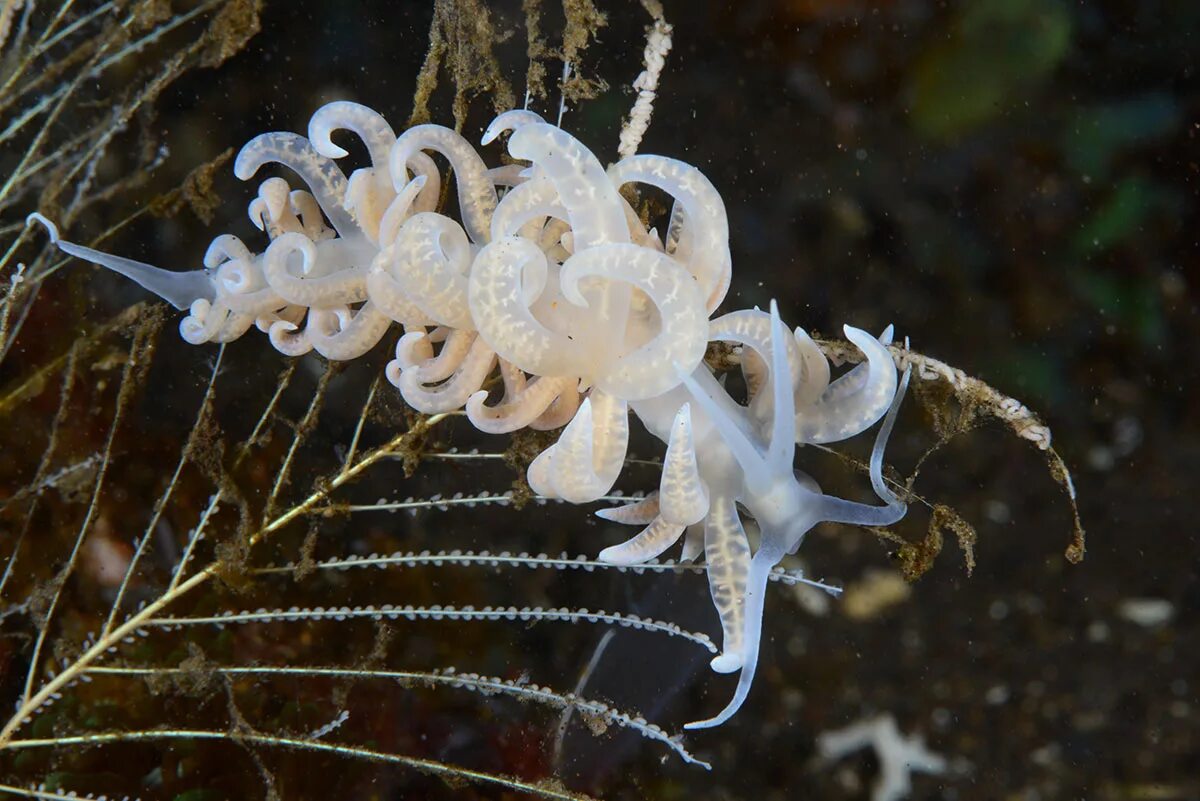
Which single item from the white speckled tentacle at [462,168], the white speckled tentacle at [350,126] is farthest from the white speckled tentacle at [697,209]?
the white speckled tentacle at [350,126]

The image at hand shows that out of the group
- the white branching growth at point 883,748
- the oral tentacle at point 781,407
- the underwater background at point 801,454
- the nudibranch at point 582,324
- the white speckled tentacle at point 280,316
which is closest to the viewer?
the oral tentacle at point 781,407

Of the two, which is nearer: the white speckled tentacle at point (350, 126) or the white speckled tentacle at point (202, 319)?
the white speckled tentacle at point (350, 126)

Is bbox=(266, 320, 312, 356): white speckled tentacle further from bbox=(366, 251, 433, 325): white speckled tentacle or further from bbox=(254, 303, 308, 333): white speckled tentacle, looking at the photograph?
bbox=(366, 251, 433, 325): white speckled tentacle

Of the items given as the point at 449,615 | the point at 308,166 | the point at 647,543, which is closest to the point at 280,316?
the point at 308,166

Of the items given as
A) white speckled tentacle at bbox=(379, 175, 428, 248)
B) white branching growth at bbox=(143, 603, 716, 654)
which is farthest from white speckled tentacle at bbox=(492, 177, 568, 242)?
white branching growth at bbox=(143, 603, 716, 654)

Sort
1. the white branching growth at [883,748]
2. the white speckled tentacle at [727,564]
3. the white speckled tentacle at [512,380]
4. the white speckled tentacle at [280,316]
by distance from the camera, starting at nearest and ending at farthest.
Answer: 1. the white speckled tentacle at [727,564]
2. the white speckled tentacle at [512,380]
3. the white speckled tentacle at [280,316]
4. the white branching growth at [883,748]

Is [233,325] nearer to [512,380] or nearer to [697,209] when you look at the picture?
[512,380]

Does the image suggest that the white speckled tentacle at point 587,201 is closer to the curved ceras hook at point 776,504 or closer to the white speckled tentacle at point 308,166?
the curved ceras hook at point 776,504

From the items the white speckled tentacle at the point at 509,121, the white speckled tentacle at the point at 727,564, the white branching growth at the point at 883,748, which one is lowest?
the white branching growth at the point at 883,748
